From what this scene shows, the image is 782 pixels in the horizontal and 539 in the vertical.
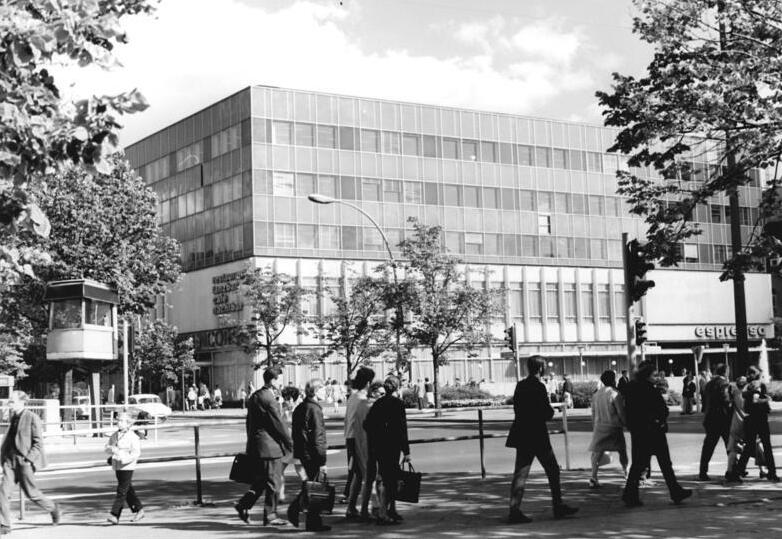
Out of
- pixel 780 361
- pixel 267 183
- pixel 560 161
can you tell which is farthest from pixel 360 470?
pixel 780 361

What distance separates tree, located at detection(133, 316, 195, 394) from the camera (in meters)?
60.2

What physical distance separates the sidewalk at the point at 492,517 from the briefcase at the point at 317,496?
29 cm

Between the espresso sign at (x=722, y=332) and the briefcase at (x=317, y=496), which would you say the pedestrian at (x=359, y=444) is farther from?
the espresso sign at (x=722, y=332)

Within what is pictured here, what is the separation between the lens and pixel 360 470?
38.4 feet

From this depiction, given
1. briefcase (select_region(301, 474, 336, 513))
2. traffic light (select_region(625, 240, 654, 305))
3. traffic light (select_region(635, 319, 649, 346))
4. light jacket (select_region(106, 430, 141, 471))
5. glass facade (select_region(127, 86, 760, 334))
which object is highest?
glass facade (select_region(127, 86, 760, 334))

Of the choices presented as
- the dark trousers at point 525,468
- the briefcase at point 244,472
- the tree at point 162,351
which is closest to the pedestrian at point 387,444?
the dark trousers at point 525,468

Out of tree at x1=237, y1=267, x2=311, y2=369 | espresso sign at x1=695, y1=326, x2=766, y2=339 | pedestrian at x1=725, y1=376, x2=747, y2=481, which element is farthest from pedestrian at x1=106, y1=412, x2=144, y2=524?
espresso sign at x1=695, y1=326, x2=766, y2=339

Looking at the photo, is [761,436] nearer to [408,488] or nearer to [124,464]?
[408,488]

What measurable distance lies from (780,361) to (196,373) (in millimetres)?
43164

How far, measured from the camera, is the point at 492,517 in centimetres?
1126

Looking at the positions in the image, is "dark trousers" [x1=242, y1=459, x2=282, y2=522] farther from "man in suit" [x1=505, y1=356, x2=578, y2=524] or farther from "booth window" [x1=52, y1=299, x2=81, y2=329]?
"booth window" [x1=52, y1=299, x2=81, y2=329]

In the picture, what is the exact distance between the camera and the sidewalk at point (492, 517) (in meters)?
10.1

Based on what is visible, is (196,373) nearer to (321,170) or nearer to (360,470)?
(321,170)

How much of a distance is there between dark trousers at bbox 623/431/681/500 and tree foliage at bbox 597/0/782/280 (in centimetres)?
414
